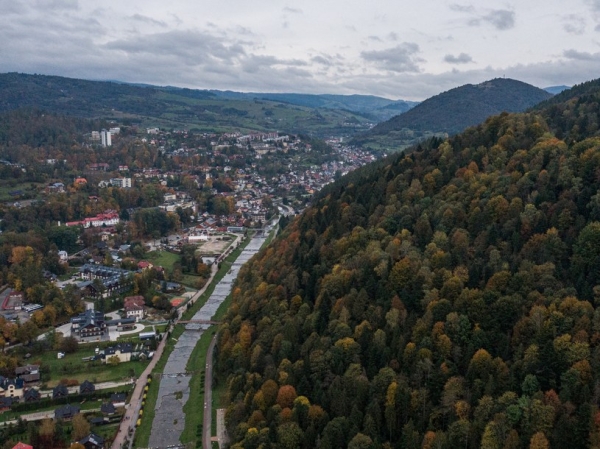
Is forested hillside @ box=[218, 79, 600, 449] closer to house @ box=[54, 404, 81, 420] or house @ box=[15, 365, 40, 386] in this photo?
house @ box=[54, 404, 81, 420]

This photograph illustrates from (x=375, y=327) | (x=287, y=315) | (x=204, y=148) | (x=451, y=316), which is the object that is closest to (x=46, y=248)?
(x=287, y=315)

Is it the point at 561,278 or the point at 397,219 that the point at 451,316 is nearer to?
the point at 561,278

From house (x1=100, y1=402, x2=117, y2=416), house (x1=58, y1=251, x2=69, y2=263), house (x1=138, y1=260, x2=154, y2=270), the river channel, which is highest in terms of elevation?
house (x1=100, y1=402, x2=117, y2=416)

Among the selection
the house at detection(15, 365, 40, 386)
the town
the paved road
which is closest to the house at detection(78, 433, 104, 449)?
the town

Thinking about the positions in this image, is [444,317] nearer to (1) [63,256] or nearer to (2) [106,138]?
(1) [63,256]

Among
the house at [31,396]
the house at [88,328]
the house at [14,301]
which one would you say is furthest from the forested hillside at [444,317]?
the house at [14,301]

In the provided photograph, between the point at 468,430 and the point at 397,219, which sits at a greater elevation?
the point at 397,219

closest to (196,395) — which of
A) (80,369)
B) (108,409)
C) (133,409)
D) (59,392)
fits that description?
(133,409)

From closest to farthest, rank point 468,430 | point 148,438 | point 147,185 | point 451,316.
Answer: point 468,430, point 451,316, point 148,438, point 147,185
